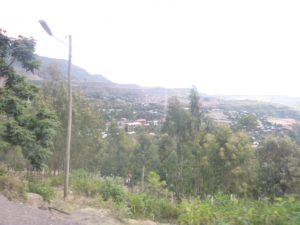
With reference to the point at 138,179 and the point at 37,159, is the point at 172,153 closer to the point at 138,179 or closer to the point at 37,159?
the point at 138,179

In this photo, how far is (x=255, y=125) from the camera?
1214 inches

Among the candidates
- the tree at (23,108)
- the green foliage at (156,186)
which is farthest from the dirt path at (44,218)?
the tree at (23,108)

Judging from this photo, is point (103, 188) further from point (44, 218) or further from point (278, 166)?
point (278, 166)

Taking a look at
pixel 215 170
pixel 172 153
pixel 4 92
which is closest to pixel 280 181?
pixel 215 170

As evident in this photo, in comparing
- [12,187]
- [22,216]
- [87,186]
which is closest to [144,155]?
[87,186]

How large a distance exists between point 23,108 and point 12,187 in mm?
3394

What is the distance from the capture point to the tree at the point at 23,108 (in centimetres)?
1158

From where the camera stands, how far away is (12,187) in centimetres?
920

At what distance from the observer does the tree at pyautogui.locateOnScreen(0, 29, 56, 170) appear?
11578 mm

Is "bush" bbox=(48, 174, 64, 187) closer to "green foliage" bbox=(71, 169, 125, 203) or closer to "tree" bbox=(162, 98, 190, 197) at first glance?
"green foliage" bbox=(71, 169, 125, 203)

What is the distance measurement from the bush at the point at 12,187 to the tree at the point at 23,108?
2360mm

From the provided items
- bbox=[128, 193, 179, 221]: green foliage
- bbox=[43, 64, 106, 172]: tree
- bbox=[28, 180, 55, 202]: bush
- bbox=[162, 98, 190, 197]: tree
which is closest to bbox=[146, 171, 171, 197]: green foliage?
bbox=[128, 193, 179, 221]: green foliage

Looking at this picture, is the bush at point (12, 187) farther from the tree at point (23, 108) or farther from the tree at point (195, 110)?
the tree at point (195, 110)

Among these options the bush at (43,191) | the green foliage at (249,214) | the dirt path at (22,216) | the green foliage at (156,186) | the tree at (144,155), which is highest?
the green foliage at (249,214)
